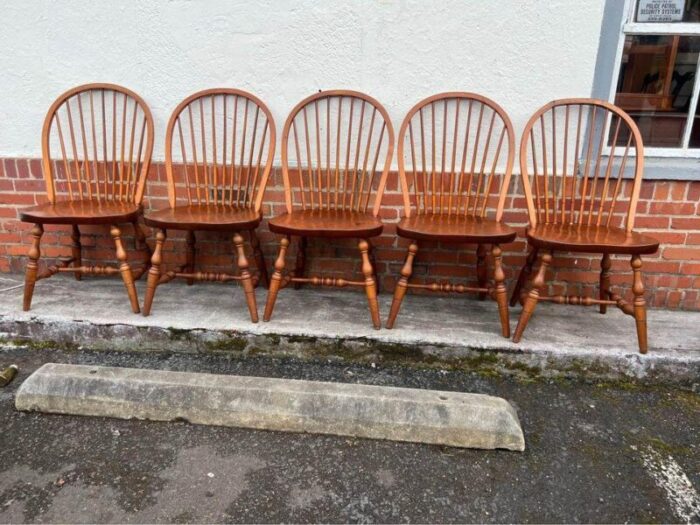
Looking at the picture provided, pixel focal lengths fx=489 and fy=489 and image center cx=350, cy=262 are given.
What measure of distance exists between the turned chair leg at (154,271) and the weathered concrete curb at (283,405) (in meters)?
0.44

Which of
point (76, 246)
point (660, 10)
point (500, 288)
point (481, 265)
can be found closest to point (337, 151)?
point (481, 265)

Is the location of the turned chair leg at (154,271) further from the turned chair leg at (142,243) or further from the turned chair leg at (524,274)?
the turned chair leg at (524,274)

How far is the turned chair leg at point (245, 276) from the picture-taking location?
6.96ft

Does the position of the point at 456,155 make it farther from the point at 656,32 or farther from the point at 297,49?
the point at 656,32

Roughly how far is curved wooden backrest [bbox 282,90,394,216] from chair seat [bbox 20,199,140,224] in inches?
29.0

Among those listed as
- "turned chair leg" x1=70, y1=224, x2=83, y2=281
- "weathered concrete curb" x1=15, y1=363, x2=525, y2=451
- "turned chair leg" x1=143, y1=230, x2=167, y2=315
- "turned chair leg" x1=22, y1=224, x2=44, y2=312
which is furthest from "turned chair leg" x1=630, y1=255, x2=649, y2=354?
"turned chair leg" x1=70, y1=224, x2=83, y2=281

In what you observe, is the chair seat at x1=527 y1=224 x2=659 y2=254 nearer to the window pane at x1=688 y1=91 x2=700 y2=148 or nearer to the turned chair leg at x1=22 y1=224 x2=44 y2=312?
the window pane at x1=688 y1=91 x2=700 y2=148

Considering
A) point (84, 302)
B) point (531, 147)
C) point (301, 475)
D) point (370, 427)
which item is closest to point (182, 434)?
point (301, 475)

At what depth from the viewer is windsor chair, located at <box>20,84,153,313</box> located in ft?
7.73

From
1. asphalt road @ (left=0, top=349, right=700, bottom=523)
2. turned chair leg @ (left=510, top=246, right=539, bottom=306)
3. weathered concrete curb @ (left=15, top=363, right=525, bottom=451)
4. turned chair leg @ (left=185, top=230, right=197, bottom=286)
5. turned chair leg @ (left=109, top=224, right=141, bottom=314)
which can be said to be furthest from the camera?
turned chair leg @ (left=185, top=230, right=197, bottom=286)

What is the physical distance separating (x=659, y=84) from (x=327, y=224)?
1709mm

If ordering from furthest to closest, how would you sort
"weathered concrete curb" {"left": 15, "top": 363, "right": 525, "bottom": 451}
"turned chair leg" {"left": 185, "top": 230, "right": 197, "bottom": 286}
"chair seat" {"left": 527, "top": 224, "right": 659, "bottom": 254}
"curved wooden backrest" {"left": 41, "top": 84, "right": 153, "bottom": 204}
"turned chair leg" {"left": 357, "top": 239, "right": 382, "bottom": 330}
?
"turned chair leg" {"left": 185, "top": 230, "right": 197, "bottom": 286}
"curved wooden backrest" {"left": 41, "top": 84, "right": 153, "bottom": 204}
"turned chair leg" {"left": 357, "top": 239, "right": 382, "bottom": 330}
"chair seat" {"left": 527, "top": 224, "right": 659, "bottom": 254}
"weathered concrete curb" {"left": 15, "top": 363, "right": 525, "bottom": 451}

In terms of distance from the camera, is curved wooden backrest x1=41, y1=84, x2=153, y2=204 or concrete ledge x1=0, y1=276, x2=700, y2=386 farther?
curved wooden backrest x1=41, y1=84, x2=153, y2=204

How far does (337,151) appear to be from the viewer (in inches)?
92.6
